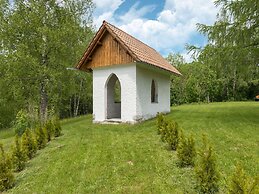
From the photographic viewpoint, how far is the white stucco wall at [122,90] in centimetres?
1221

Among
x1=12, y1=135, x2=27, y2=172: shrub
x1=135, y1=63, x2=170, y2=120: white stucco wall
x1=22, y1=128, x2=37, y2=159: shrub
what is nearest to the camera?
x1=12, y1=135, x2=27, y2=172: shrub

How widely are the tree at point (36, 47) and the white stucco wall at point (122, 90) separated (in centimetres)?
280

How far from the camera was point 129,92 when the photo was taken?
484 inches

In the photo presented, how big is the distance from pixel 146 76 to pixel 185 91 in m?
19.5

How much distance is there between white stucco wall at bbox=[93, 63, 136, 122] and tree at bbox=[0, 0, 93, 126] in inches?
110

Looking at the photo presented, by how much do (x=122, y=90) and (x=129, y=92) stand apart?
1.44ft

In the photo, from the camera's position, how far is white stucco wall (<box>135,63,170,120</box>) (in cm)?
1245

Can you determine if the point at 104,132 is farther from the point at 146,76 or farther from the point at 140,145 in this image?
the point at 146,76

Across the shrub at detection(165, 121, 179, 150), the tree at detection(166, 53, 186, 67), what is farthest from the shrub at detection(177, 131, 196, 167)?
the tree at detection(166, 53, 186, 67)

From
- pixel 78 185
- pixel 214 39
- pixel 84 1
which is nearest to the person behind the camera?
pixel 78 185

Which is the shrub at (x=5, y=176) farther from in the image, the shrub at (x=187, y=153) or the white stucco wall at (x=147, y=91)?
the white stucco wall at (x=147, y=91)

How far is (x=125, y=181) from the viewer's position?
4941 mm

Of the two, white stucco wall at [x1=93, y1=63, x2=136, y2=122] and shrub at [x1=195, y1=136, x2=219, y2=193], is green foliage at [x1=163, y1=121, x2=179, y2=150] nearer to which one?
shrub at [x1=195, y1=136, x2=219, y2=193]

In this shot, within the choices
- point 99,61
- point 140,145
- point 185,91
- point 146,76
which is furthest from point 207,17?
point 185,91
